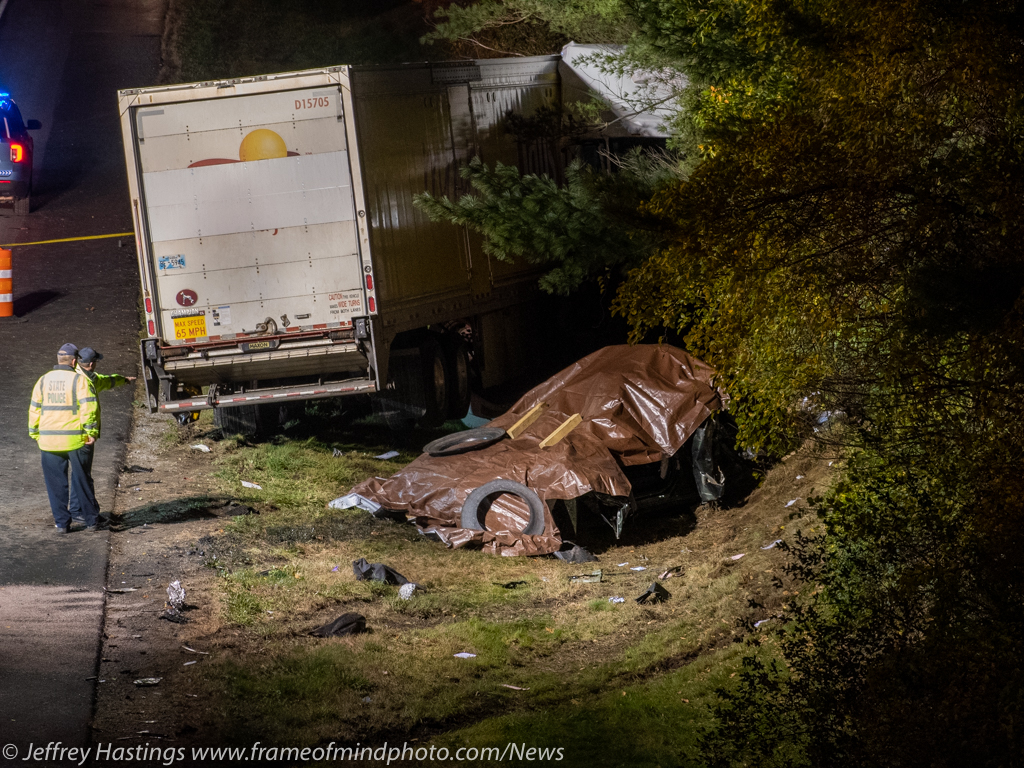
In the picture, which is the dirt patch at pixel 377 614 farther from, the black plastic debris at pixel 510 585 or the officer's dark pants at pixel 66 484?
the officer's dark pants at pixel 66 484

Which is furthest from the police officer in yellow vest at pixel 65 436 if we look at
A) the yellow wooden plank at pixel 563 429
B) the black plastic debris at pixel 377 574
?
the yellow wooden plank at pixel 563 429

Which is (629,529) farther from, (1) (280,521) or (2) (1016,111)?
(2) (1016,111)

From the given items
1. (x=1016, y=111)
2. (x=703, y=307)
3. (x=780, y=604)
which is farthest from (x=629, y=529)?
(x=1016, y=111)

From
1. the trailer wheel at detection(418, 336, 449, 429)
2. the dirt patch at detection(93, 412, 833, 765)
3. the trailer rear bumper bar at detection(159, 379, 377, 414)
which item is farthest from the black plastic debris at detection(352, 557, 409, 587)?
the trailer wheel at detection(418, 336, 449, 429)

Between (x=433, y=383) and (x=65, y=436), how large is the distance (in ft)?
16.0

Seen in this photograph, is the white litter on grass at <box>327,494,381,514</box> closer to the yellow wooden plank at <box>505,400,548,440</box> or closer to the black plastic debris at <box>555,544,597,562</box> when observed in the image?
the yellow wooden plank at <box>505,400,548,440</box>

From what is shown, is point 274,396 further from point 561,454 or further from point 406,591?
point 406,591

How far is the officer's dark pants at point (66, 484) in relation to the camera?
9.92m

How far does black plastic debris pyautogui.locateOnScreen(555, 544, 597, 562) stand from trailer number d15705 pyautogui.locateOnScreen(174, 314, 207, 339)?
466 centimetres

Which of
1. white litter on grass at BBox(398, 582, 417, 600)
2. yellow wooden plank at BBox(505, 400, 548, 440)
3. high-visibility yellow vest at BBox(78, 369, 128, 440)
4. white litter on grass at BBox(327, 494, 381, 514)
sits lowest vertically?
white litter on grass at BBox(398, 582, 417, 600)

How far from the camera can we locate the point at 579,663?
A: 7473mm

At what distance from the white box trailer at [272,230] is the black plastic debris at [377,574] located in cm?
303

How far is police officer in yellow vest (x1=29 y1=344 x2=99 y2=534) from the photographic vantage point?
9938mm

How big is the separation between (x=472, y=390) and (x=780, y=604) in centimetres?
771
